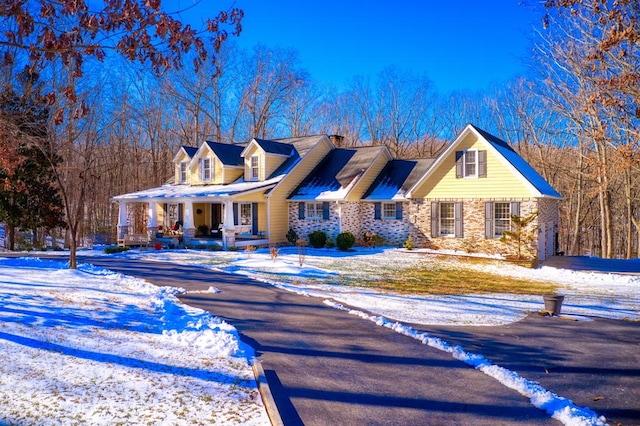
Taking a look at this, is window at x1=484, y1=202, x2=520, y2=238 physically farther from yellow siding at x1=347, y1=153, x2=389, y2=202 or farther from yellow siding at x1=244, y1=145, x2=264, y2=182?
yellow siding at x1=244, y1=145, x2=264, y2=182

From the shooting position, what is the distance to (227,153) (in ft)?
97.1

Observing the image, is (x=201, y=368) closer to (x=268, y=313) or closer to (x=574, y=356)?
(x=268, y=313)

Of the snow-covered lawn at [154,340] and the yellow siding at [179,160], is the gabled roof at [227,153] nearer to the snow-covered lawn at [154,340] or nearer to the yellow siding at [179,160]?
the yellow siding at [179,160]

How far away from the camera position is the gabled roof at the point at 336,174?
26.2 m

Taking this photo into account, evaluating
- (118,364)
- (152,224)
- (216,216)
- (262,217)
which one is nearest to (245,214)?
(262,217)

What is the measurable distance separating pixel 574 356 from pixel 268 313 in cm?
573

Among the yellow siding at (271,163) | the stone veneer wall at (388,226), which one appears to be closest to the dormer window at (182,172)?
the yellow siding at (271,163)

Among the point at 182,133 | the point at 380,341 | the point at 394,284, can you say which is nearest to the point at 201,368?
the point at 380,341

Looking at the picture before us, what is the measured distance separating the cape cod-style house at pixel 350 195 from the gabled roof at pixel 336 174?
7cm

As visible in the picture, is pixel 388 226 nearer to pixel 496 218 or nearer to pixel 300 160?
pixel 496 218

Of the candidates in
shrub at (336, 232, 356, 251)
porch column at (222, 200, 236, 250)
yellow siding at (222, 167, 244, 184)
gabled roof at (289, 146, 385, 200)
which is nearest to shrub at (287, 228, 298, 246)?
gabled roof at (289, 146, 385, 200)

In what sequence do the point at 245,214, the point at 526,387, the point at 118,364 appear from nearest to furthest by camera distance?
the point at 526,387
the point at 118,364
the point at 245,214

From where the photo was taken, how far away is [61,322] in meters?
8.40

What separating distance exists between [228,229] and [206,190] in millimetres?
3886
